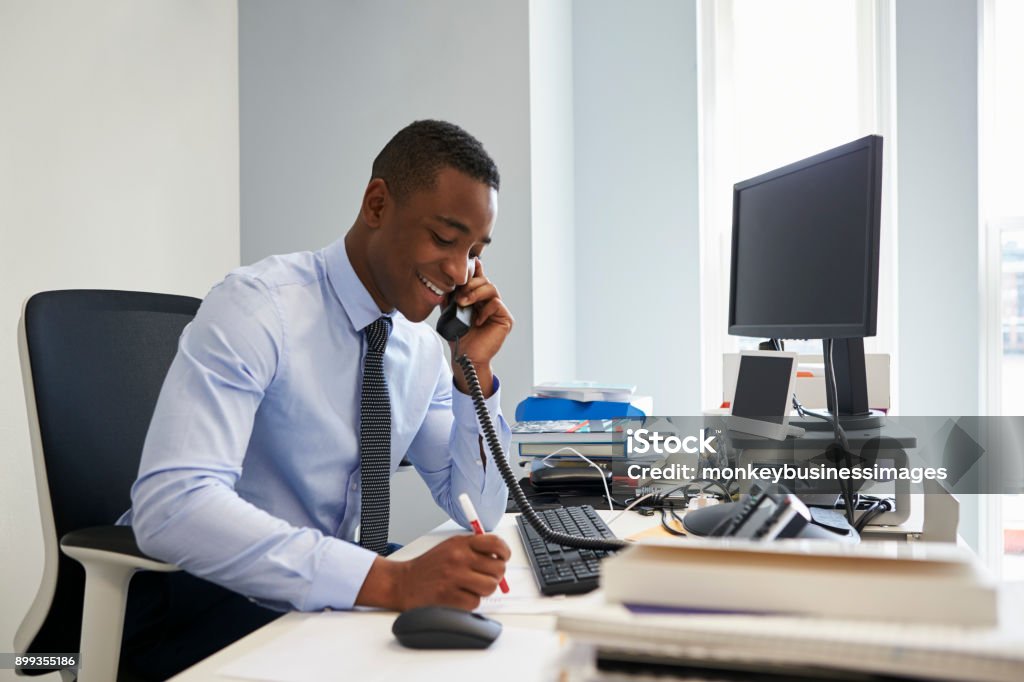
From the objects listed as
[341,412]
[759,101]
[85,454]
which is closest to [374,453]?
[341,412]

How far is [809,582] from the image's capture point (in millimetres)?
429

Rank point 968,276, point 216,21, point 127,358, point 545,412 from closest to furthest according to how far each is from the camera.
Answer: point 127,358, point 545,412, point 216,21, point 968,276

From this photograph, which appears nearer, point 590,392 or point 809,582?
point 809,582

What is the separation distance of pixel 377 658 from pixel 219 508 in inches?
11.9

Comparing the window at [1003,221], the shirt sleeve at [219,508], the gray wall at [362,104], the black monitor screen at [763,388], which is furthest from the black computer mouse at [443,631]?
the window at [1003,221]

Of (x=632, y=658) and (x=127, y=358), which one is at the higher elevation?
(x=127, y=358)

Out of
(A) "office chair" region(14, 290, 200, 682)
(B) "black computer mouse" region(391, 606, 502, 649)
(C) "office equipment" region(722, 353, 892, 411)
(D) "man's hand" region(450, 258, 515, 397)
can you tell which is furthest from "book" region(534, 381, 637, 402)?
(B) "black computer mouse" region(391, 606, 502, 649)

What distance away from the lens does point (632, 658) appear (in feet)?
1.43

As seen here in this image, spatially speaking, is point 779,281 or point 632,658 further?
point 779,281

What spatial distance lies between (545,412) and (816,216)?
0.94 meters

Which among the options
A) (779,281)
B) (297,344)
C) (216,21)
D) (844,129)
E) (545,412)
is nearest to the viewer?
(297,344)

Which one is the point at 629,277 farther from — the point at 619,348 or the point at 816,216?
the point at 816,216

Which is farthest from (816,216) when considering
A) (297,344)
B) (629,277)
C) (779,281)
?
(629,277)

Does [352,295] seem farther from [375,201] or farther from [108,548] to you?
[108,548]
